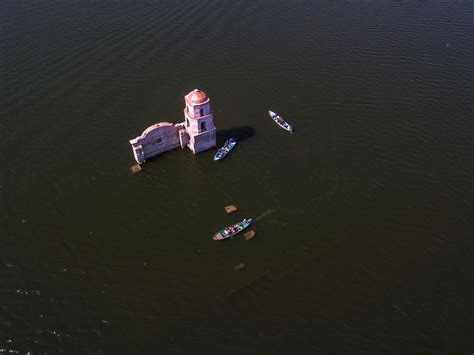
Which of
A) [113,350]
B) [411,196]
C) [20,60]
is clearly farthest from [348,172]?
[20,60]

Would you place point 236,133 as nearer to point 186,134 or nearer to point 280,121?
point 280,121

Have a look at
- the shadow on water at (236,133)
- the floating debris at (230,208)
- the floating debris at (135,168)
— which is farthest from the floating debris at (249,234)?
the floating debris at (135,168)

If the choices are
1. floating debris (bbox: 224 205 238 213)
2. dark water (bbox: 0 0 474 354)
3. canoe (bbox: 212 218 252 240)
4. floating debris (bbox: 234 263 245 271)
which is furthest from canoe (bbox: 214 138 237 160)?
floating debris (bbox: 234 263 245 271)

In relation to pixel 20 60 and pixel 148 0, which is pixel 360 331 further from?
pixel 148 0

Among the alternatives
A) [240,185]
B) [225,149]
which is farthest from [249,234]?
[225,149]

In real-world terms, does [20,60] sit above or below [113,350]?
above

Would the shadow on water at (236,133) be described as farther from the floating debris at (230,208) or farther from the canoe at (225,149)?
the floating debris at (230,208)
